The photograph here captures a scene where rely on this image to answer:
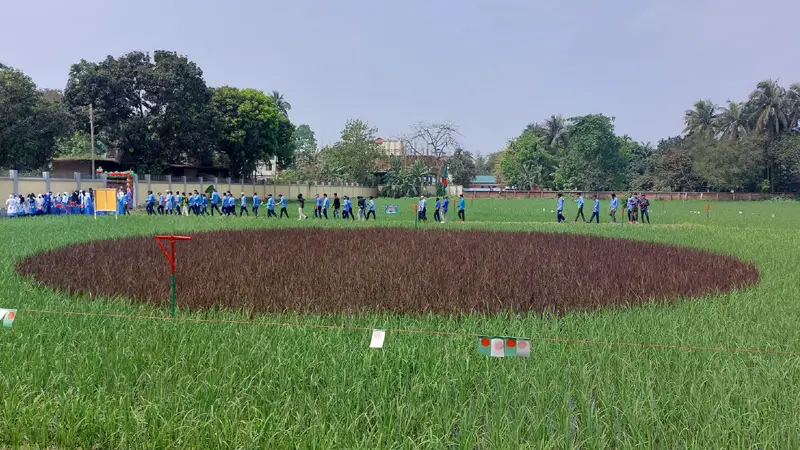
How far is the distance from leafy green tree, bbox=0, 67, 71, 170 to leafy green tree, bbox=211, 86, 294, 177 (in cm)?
1374

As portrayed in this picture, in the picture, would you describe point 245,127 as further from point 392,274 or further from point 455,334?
point 455,334

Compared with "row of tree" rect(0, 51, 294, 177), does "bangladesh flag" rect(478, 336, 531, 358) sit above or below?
below

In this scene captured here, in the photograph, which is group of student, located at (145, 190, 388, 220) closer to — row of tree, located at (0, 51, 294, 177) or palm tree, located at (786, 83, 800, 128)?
row of tree, located at (0, 51, 294, 177)

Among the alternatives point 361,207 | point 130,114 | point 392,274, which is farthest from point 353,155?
point 392,274

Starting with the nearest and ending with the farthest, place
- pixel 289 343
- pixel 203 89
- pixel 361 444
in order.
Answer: pixel 361 444, pixel 289 343, pixel 203 89

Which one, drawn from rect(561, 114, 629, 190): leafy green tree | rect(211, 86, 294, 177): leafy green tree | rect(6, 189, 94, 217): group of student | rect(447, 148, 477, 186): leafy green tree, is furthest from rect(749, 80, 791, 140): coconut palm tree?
rect(6, 189, 94, 217): group of student

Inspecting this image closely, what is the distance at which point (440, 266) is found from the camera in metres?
10.2

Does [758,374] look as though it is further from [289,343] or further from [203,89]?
[203,89]

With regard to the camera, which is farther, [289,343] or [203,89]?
[203,89]

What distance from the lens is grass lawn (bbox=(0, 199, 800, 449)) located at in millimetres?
3760

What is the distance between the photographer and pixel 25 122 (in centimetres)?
3150

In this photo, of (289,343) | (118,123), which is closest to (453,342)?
(289,343)

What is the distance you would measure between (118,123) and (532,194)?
153ft

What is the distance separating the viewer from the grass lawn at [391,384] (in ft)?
12.3
